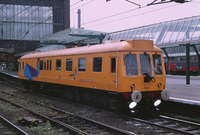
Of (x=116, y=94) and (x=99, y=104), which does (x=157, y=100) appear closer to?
(x=116, y=94)

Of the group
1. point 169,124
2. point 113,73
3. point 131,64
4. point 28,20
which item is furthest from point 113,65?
point 28,20

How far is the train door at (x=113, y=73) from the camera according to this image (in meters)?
11.2

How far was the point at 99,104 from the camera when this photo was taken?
42.0 ft

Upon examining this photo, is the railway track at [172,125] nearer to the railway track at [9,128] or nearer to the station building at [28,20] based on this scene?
the railway track at [9,128]

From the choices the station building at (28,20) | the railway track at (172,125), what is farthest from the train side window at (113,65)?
the station building at (28,20)

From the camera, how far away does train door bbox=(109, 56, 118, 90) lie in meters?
11.2

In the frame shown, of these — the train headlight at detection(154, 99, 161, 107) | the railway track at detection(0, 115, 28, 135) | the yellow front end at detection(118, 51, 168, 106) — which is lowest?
the railway track at detection(0, 115, 28, 135)

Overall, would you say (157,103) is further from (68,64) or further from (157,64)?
(68,64)

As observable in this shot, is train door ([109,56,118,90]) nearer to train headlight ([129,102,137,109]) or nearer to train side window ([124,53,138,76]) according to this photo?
train side window ([124,53,138,76])

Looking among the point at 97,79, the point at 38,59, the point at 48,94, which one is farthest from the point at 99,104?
the point at 38,59

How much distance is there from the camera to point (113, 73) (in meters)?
11.3

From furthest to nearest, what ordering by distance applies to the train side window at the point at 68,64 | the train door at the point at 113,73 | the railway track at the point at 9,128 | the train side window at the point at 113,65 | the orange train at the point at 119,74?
the train side window at the point at 68,64 < the train side window at the point at 113,65 < the train door at the point at 113,73 < the orange train at the point at 119,74 < the railway track at the point at 9,128

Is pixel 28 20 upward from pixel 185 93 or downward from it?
upward

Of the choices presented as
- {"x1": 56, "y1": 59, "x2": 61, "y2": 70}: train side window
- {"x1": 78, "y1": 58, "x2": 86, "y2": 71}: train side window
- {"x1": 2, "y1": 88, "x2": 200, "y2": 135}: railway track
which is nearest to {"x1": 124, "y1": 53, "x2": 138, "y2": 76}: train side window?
{"x1": 2, "y1": 88, "x2": 200, "y2": 135}: railway track
